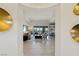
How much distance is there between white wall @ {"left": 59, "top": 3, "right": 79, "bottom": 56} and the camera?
3365 millimetres

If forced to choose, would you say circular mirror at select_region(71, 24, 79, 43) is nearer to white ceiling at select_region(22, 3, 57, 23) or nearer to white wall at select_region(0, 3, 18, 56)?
white ceiling at select_region(22, 3, 57, 23)

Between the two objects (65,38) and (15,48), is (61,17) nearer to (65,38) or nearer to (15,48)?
(65,38)

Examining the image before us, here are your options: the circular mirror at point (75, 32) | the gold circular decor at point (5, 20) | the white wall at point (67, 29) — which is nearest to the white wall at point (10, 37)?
the gold circular decor at point (5, 20)

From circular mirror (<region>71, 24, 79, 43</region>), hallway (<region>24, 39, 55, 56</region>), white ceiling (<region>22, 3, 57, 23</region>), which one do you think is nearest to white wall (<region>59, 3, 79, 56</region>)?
circular mirror (<region>71, 24, 79, 43</region>)

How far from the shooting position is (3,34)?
347cm

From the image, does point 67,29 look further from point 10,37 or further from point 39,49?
point 39,49

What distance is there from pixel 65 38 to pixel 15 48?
4.63 feet

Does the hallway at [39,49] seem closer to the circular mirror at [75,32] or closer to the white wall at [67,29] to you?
the white wall at [67,29]

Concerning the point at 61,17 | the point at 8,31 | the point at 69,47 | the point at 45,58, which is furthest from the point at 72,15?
the point at 45,58

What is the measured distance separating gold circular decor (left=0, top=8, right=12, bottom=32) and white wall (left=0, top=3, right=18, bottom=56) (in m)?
0.09

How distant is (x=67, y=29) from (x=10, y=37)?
157cm

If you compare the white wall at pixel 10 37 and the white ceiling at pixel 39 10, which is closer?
the white wall at pixel 10 37

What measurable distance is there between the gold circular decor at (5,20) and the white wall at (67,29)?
1.42m

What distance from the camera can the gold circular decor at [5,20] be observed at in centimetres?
340
